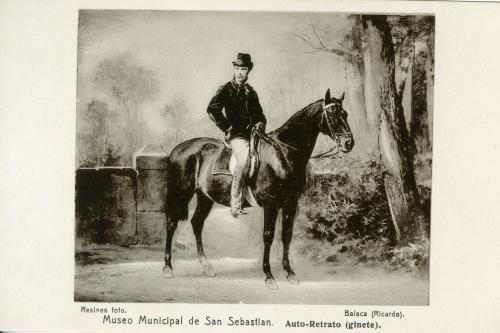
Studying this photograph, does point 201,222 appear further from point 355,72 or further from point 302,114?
point 355,72

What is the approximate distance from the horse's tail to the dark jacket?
18.1 inches

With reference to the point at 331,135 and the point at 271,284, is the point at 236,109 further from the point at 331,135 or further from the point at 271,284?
the point at 271,284

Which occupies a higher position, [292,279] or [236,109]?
[236,109]

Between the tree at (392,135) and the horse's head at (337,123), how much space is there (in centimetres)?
23

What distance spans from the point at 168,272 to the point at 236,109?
1262 mm

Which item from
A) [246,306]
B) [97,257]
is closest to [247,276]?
[246,306]

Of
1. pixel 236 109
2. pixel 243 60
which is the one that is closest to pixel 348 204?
pixel 236 109

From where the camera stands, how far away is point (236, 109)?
13.1 ft

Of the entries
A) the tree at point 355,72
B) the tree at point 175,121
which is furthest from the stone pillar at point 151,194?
the tree at point 355,72

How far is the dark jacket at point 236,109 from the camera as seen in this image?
3.97 metres

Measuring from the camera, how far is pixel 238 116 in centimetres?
398

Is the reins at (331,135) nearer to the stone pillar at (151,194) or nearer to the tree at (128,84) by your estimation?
the stone pillar at (151,194)

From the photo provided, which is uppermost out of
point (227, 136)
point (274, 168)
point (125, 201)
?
point (227, 136)

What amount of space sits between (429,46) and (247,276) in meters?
2.10
